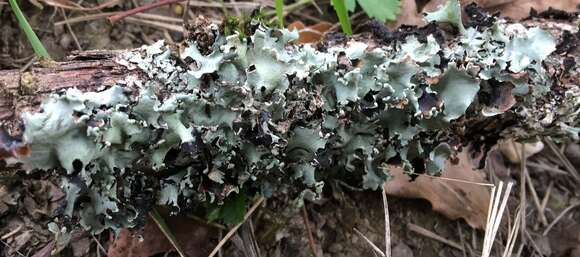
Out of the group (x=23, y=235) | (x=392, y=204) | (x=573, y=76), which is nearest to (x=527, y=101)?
(x=573, y=76)

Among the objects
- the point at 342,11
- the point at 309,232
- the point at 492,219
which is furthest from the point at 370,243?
the point at 342,11

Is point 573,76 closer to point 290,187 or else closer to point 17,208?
point 290,187

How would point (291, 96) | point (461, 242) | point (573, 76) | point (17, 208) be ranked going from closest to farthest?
point (291, 96) < point (573, 76) < point (17, 208) < point (461, 242)

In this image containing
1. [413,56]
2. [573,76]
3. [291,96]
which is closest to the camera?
[291,96]

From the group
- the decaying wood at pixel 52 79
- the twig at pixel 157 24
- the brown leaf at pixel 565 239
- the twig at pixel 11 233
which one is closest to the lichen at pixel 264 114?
the decaying wood at pixel 52 79

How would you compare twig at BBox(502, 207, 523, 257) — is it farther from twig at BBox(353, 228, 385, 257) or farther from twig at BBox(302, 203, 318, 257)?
twig at BBox(302, 203, 318, 257)

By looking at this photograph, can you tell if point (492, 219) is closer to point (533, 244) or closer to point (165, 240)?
point (533, 244)

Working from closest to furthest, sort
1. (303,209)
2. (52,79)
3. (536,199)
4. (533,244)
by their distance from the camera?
(52,79)
(303,209)
(533,244)
(536,199)
